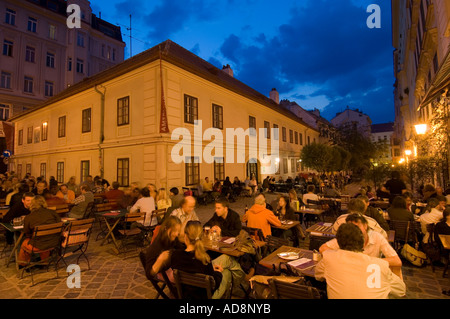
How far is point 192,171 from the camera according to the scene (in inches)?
521

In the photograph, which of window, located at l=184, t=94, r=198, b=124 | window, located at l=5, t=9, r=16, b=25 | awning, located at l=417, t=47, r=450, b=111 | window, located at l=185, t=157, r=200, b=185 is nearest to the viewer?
awning, located at l=417, t=47, r=450, b=111

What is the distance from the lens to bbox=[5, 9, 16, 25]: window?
24.0 m

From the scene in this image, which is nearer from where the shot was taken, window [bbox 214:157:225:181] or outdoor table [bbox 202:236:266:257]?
outdoor table [bbox 202:236:266:257]

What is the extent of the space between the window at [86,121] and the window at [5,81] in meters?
15.2

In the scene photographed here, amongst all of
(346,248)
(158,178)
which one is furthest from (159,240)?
(158,178)

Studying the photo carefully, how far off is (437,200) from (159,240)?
6.20m

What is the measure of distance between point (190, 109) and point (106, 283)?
10299 mm

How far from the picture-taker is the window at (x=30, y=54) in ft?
81.4

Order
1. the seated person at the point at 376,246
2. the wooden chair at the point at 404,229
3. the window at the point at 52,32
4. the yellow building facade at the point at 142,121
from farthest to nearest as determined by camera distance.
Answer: the window at the point at 52,32 → the yellow building facade at the point at 142,121 → the wooden chair at the point at 404,229 → the seated person at the point at 376,246

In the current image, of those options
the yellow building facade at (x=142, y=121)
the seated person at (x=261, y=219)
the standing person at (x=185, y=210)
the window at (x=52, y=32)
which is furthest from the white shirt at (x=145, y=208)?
the window at (x=52, y=32)

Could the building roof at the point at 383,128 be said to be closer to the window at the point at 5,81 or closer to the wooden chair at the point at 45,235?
the wooden chair at the point at 45,235

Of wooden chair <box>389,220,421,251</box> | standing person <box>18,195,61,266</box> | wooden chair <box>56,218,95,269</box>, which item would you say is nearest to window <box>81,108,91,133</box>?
standing person <box>18,195,61,266</box>

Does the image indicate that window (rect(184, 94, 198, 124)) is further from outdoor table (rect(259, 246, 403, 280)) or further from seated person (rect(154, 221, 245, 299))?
seated person (rect(154, 221, 245, 299))

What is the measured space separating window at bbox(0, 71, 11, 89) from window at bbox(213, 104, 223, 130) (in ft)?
74.6
